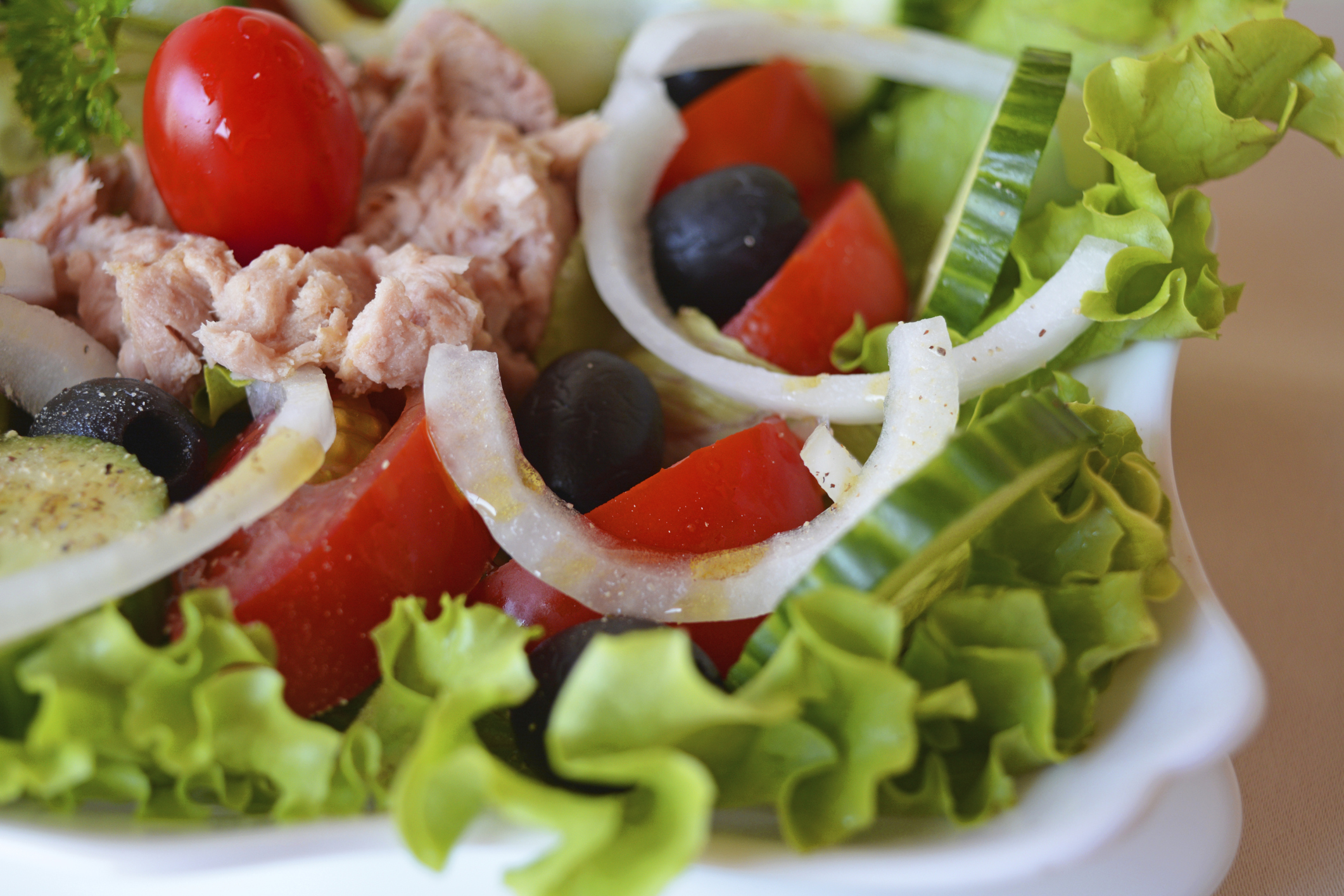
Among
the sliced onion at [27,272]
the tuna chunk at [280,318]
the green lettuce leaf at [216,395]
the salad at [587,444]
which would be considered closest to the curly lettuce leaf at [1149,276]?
the salad at [587,444]

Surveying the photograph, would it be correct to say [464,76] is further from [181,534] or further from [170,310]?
[181,534]

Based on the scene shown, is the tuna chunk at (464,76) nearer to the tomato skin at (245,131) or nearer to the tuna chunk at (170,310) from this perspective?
the tomato skin at (245,131)

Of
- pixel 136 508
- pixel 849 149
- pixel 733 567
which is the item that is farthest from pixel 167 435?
pixel 849 149

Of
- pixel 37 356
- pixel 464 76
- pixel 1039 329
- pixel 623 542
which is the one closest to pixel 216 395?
pixel 37 356

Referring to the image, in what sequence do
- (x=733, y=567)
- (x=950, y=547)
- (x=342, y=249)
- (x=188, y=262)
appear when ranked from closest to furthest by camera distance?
(x=950, y=547)
(x=733, y=567)
(x=188, y=262)
(x=342, y=249)

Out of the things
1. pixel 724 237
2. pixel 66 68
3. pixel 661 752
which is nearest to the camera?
pixel 661 752

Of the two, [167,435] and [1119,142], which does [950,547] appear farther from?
[167,435]
